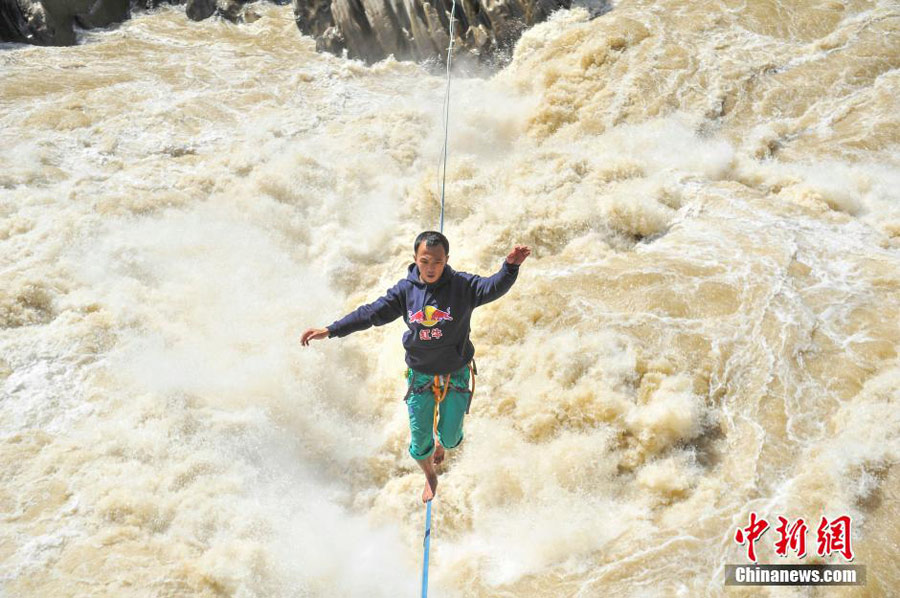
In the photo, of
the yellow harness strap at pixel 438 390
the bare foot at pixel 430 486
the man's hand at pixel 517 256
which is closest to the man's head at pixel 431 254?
the man's hand at pixel 517 256

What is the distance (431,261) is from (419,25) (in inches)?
374

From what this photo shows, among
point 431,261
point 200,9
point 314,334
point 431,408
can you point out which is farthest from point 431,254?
point 200,9

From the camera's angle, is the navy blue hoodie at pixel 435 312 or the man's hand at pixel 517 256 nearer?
the man's hand at pixel 517 256

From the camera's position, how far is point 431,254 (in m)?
2.93

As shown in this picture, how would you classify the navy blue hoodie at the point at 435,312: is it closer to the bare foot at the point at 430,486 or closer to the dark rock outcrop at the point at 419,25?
the bare foot at the point at 430,486

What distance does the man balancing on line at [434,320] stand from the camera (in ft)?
9.84

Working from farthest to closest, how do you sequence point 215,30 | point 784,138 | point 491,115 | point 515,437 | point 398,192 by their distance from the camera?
point 215,30 < point 491,115 < point 398,192 < point 784,138 < point 515,437

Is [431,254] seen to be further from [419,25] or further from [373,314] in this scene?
[419,25]

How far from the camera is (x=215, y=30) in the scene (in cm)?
1270

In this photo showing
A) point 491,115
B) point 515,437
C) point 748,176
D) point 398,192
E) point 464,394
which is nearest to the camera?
point 464,394

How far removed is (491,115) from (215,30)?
760 cm

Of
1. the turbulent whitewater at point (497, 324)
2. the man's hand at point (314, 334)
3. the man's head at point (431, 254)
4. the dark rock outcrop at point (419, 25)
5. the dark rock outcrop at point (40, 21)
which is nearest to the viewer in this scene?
the man's head at point (431, 254)

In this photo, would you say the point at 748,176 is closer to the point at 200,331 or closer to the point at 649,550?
the point at 649,550

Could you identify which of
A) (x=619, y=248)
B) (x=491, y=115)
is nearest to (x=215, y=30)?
(x=491, y=115)
